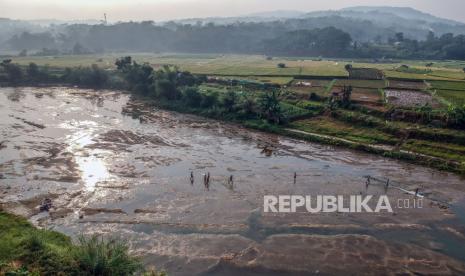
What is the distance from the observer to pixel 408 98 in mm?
56312

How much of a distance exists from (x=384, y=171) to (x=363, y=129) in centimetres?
1036

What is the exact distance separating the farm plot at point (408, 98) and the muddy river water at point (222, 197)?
1522 centimetres

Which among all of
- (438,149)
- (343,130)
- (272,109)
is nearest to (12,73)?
(272,109)

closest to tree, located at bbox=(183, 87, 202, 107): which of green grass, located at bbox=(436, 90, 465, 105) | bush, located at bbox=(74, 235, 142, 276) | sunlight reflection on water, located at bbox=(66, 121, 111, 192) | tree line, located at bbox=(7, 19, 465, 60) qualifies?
sunlight reflection on water, located at bbox=(66, 121, 111, 192)

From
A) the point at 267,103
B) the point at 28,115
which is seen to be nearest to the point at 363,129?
the point at 267,103

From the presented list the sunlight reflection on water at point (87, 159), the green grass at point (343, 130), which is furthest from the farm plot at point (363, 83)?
the sunlight reflection on water at point (87, 159)

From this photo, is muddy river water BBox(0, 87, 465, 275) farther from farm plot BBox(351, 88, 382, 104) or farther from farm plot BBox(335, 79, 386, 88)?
farm plot BBox(335, 79, 386, 88)

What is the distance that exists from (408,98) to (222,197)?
36.1 metres

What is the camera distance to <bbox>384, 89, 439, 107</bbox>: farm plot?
5291 centimetres

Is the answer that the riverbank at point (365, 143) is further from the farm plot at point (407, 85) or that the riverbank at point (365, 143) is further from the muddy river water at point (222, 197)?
the farm plot at point (407, 85)

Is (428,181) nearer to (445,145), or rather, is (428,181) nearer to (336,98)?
(445,145)

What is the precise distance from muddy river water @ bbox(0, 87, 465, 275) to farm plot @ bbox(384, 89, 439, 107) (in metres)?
15.2

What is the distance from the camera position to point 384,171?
38.2 meters

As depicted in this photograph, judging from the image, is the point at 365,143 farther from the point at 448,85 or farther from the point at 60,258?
the point at 60,258
